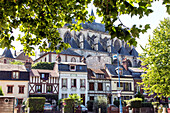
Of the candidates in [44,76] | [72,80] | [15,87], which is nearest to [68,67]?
[72,80]

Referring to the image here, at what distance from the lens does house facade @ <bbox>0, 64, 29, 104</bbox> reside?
30812 mm

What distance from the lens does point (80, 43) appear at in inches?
2324

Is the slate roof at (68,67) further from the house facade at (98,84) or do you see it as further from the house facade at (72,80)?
the house facade at (98,84)

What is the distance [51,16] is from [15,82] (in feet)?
Result: 85.3

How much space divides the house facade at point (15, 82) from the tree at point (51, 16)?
24.5m

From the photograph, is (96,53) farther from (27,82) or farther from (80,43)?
(27,82)

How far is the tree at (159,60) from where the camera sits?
67.4ft

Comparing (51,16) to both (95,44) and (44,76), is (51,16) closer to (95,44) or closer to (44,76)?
(44,76)

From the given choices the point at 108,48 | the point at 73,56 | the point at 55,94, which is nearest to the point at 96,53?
the point at 108,48

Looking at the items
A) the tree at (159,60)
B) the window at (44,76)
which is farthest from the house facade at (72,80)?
the tree at (159,60)

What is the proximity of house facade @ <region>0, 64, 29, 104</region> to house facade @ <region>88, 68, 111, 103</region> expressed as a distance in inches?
386

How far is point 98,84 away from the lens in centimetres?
3669

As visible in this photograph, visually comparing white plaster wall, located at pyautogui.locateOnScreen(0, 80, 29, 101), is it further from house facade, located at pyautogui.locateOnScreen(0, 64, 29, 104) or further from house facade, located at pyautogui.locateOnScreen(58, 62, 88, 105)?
house facade, located at pyautogui.locateOnScreen(58, 62, 88, 105)

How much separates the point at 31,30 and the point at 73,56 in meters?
41.7
